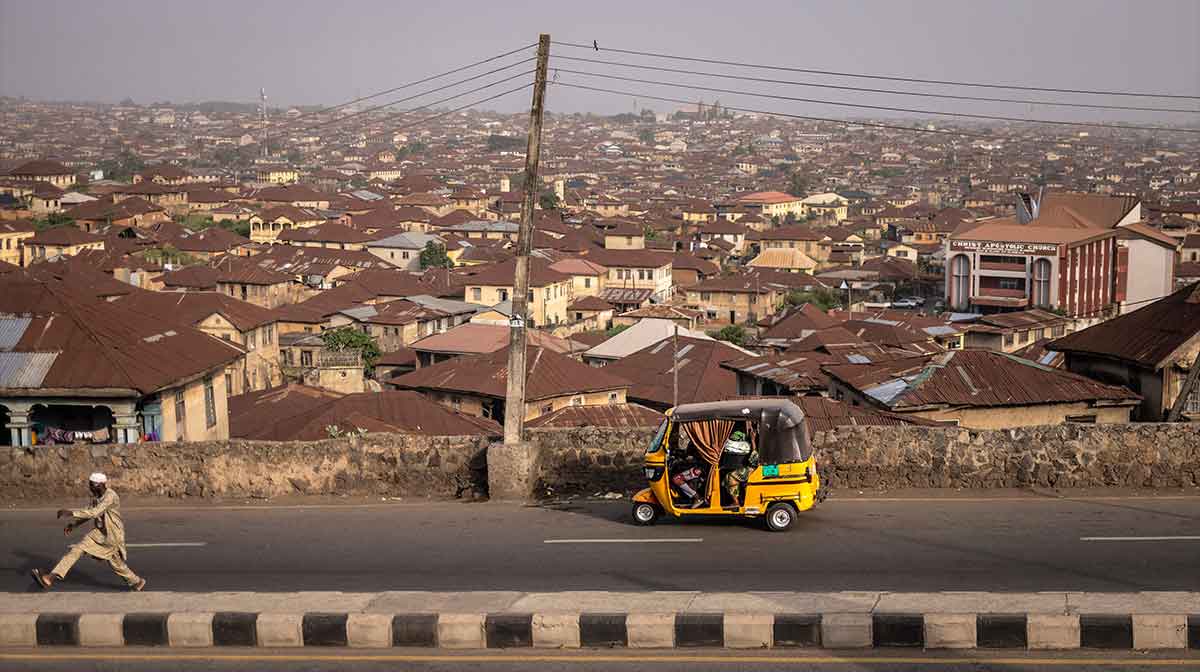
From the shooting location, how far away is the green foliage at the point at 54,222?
95000 mm

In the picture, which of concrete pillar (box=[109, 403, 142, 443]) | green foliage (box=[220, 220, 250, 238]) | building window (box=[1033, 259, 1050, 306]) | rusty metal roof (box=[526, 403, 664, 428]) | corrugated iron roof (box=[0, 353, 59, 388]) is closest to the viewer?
corrugated iron roof (box=[0, 353, 59, 388])

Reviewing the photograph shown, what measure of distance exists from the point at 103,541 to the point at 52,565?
1.72 m

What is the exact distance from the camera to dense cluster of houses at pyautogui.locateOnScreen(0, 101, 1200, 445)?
731 inches

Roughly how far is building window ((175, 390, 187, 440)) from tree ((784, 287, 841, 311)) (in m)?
55.2

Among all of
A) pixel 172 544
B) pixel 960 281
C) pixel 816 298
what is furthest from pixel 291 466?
pixel 960 281

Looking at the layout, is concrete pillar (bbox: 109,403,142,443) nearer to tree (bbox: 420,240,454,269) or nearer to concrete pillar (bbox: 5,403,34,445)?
concrete pillar (bbox: 5,403,34,445)

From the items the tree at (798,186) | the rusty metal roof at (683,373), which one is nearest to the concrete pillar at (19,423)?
the rusty metal roof at (683,373)

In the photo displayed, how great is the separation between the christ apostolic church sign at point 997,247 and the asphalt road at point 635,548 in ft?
203

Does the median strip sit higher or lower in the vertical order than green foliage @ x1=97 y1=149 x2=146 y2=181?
lower

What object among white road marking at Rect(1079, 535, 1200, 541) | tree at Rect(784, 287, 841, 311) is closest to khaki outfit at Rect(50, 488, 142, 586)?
Result: white road marking at Rect(1079, 535, 1200, 541)

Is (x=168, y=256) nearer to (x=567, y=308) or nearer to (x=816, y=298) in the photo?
(x=567, y=308)

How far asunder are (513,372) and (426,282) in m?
56.7

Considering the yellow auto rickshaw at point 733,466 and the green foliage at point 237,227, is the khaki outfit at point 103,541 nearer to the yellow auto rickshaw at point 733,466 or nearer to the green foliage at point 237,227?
the yellow auto rickshaw at point 733,466

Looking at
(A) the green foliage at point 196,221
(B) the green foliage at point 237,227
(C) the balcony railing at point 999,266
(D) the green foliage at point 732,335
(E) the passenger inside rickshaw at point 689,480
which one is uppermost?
(A) the green foliage at point 196,221
